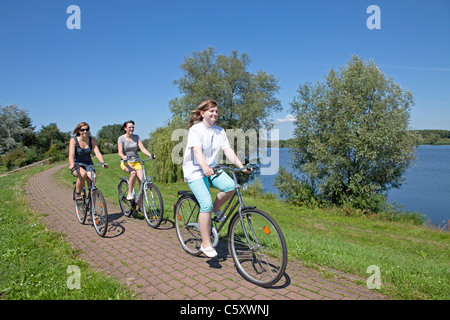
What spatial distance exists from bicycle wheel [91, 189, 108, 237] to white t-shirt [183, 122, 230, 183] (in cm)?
217

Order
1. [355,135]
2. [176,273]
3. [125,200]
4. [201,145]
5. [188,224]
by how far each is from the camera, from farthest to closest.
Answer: [355,135] → [125,200] → [188,224] → [201,145] → [176,273]

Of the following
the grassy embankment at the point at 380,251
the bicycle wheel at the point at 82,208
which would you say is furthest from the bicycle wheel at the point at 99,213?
the grassy embankment at the point at 380,251

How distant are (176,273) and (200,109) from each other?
6.94 ft

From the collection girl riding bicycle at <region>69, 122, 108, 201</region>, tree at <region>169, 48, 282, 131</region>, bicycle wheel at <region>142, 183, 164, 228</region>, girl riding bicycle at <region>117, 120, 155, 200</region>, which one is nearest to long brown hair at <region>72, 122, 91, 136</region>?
girl riding bicycle at <region>69, 122, 108, 201</region>

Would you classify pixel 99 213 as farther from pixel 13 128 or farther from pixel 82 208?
pixel 13 128

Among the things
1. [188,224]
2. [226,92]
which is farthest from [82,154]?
[226,92]

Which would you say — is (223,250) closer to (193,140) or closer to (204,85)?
(193,140)

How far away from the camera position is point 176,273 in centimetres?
335

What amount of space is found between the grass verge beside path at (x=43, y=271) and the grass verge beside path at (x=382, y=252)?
8.00 feet

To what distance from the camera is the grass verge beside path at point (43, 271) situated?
2.83 m

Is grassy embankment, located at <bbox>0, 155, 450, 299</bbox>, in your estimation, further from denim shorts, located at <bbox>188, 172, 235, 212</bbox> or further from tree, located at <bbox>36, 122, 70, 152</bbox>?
tree, located at <bbox>36, 122, 70, 152</bbox>

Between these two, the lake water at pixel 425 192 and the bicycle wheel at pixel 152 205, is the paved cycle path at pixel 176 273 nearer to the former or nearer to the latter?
the bicycle wheel at pixel 152 205

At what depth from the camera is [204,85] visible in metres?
25.8

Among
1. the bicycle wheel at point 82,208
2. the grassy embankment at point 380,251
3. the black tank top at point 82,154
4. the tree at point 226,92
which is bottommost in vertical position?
the grassy embankment at point 380,251
